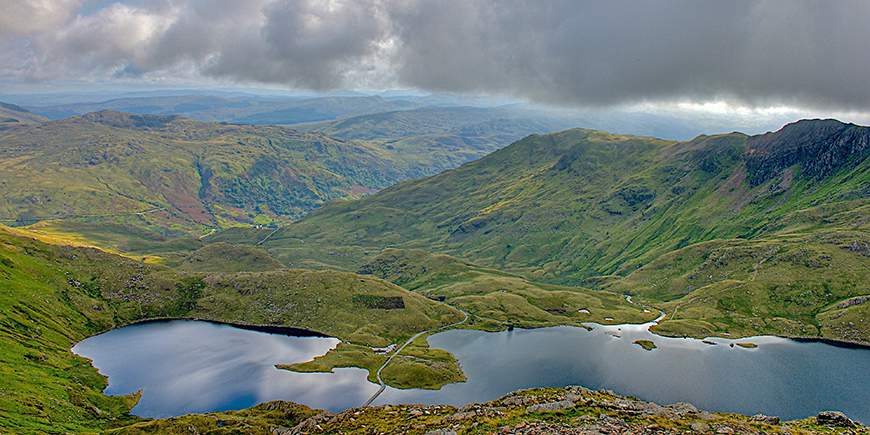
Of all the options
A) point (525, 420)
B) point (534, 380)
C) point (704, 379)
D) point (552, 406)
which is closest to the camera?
point (525, 420)

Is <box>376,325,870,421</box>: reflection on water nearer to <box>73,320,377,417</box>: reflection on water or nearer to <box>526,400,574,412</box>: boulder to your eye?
→ <box>73,320,377,417</box>: reflection on water

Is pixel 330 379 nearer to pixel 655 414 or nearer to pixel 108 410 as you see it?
pixel 108 410

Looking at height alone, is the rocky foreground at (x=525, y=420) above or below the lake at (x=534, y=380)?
above

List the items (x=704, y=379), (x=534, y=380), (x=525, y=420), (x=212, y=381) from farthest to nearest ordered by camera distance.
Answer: (x=534, y=380), (x=212, y=381), (x=704, y=379), (x=525, y=420)

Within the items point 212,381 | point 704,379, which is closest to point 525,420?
point 704,379

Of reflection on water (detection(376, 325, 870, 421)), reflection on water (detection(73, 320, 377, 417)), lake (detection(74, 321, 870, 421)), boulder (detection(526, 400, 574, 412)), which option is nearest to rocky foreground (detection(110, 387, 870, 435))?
boulder (detection(526, 400, 574, 412))

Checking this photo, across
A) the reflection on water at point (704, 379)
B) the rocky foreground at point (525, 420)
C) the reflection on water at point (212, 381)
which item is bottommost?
the reflection on water at point (212, 381)

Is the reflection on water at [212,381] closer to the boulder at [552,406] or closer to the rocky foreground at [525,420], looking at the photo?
the rocky foreground at [525,420]

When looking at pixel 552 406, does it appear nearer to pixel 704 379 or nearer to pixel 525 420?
pixel 525 420

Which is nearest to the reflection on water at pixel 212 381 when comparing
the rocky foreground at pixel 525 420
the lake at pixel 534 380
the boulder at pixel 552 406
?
the lake at pixel 534 380
